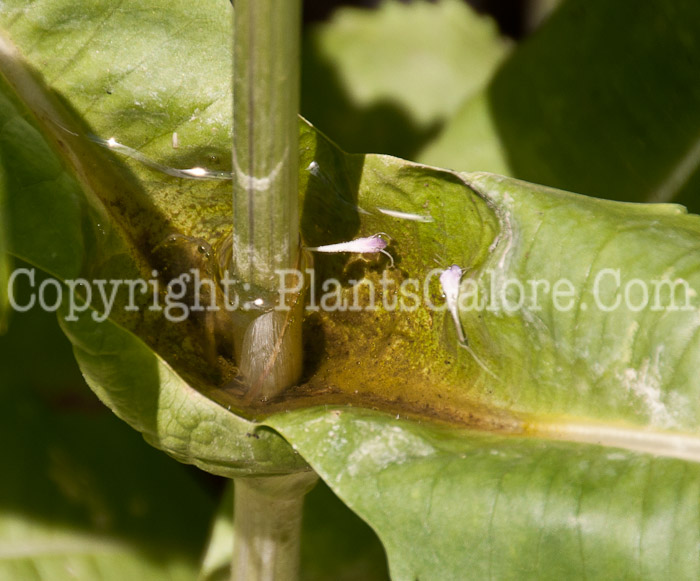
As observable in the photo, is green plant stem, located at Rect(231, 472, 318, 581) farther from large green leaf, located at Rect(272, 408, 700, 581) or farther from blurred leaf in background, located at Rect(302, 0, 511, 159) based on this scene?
blurred leaf in background, located at Rect(302, 0, 511, 159)

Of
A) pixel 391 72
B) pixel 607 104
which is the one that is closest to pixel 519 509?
pixel 607 104

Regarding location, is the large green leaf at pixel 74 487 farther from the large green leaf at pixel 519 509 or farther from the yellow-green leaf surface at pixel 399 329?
the large green leaf at pixel 519 509

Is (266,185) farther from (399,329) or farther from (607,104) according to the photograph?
(607,104)

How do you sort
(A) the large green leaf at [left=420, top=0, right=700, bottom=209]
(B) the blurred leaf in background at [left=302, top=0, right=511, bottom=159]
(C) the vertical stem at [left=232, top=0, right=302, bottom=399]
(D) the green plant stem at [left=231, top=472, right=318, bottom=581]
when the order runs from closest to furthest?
(C) the vertical stem at [left=232, top=0, right=302, bottom=399] → (D) the green plant stem at [left=231, top=472, right=318, bottom=581] → (A) the large green leaf at [left=420, top=0, right=700, bottom=209] → (B) the blurred leaf in background at [left=302, top=0, right=511, bottom=159]

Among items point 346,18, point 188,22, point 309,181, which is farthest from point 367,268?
point 346,18

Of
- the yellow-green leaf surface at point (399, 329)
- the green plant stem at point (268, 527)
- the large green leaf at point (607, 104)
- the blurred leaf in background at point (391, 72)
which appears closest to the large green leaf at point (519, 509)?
the yellow-green leaf surface at point (399, 329)

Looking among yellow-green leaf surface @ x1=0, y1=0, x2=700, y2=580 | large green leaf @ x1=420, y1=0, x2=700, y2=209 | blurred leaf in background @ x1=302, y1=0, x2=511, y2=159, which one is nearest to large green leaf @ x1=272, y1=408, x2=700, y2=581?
yellow-green leaf surface @ x1=0, y1=0, x2=700, y2=580

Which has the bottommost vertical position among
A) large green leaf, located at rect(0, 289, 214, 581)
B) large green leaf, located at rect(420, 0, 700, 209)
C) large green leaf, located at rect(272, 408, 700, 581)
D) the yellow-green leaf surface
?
large green leaf, located at rect(0, 289, 214, 581)

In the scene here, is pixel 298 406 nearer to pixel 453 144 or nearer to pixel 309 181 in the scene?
pixel 309 181
